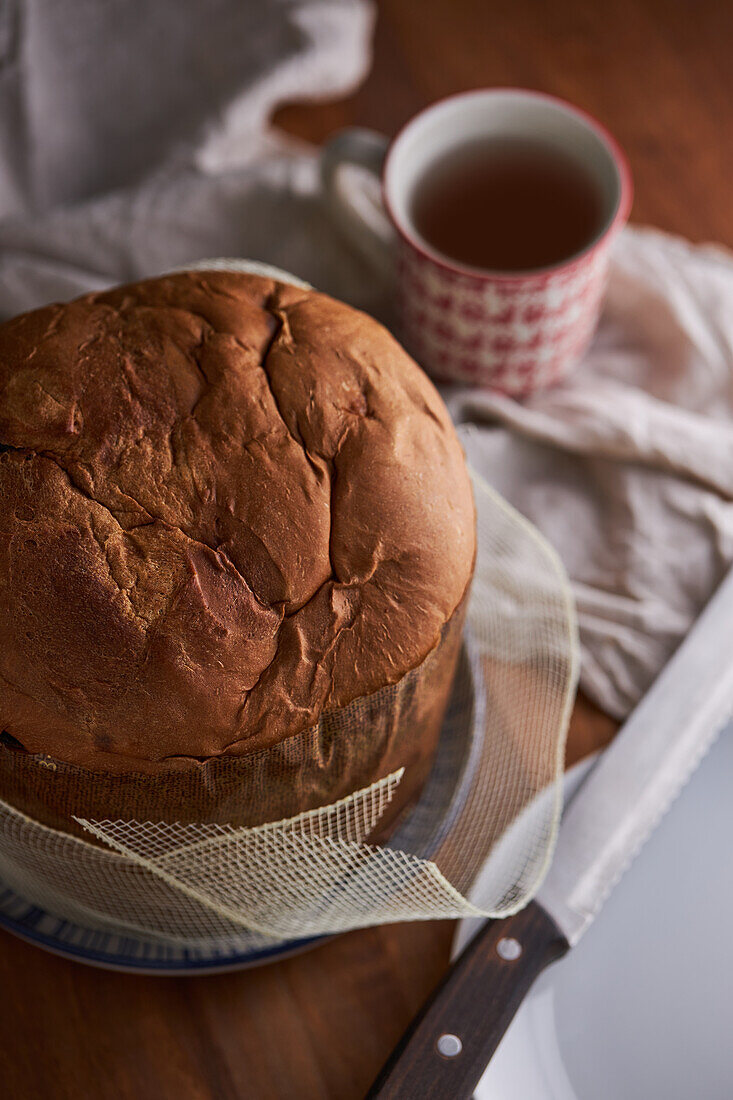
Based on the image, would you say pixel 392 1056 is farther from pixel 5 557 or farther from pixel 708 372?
pixel 708 372

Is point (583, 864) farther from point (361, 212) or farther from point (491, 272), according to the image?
point (361, 212)

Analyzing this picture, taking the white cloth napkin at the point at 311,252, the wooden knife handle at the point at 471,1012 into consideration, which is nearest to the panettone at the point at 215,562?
the wooden knife handle at the point at 471,1012

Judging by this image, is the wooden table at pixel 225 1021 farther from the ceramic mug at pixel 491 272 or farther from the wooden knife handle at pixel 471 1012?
the ceramic mug at pixel 491 272

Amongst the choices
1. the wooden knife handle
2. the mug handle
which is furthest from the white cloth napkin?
the wooden knife handle

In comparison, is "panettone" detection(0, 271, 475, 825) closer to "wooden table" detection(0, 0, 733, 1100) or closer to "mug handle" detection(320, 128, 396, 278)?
"wooden table" detection(0, 0, 733, 1100)

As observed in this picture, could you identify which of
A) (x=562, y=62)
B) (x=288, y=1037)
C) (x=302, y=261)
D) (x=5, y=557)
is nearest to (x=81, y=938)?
(x=288, y=1037)

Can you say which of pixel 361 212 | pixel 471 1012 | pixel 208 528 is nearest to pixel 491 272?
pixel 361 212
